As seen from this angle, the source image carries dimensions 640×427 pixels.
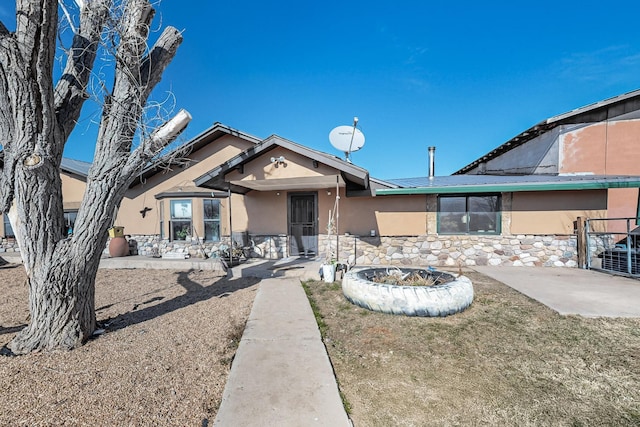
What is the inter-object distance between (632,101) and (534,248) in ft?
25.2

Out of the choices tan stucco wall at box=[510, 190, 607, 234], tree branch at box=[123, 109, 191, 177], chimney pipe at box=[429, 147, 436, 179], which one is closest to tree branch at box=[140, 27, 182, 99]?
tree branch at box=[123, 109, 191, 177]

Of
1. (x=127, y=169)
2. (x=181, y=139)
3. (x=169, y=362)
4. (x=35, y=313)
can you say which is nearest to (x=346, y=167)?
(x=181, y=139)

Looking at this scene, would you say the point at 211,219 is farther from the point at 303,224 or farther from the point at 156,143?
the point at 156,143

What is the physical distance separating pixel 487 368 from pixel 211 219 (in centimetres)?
1005

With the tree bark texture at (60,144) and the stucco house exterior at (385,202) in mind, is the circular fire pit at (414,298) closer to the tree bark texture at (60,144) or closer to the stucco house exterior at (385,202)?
the stucco house exterior at (385,202)

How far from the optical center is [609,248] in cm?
845

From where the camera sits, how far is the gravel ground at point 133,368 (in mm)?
2334

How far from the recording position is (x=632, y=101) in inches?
425

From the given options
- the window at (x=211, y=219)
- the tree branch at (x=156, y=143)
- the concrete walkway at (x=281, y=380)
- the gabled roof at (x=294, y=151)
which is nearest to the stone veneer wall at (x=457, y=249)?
the window at (x=211, y=219)

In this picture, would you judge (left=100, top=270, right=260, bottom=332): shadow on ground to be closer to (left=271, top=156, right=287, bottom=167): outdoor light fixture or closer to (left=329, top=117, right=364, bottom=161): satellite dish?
(left=271, top=156, right=287, bottom=167): outdoor light fixture

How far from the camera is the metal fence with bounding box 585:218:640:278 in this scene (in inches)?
300

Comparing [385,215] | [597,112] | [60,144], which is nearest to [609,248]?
[597,112]

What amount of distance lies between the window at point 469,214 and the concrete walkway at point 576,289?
1.36 metres

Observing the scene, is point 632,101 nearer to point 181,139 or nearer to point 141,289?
point 181,139
